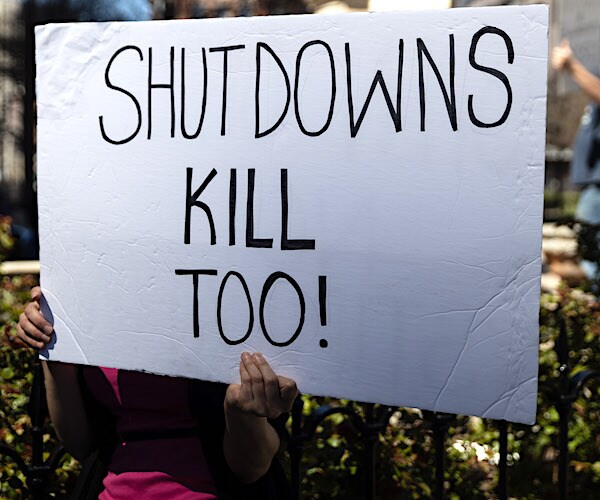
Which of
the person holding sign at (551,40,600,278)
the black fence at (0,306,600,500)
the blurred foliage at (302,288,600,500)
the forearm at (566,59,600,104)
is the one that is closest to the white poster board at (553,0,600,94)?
the person holding sign at (551,40,600,278)

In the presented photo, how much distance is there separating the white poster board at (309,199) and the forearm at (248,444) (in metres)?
0.10

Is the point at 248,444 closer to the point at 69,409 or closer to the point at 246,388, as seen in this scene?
the point at 246,388

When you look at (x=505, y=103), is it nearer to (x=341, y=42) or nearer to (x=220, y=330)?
(x=341, y=42)

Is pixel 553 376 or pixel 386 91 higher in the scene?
pixel 386 91

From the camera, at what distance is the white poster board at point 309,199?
62.6 inches

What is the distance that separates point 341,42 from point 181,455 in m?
0.88

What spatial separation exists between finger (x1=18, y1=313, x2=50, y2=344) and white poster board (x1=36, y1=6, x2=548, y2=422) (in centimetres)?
4

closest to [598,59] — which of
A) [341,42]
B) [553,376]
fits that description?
[553,376]

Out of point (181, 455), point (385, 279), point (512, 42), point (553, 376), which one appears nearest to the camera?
point (512, 42)

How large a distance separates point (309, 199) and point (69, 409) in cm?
72

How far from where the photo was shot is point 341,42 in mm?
1672

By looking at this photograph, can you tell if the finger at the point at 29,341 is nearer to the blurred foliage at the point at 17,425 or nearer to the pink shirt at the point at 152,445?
the pink shirt at the point at 152,445

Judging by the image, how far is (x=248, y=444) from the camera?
68.5 inches

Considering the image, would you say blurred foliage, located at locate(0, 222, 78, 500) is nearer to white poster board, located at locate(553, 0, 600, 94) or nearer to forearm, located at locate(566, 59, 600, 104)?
forearm, located at locate(566, 59, 600, 104)
